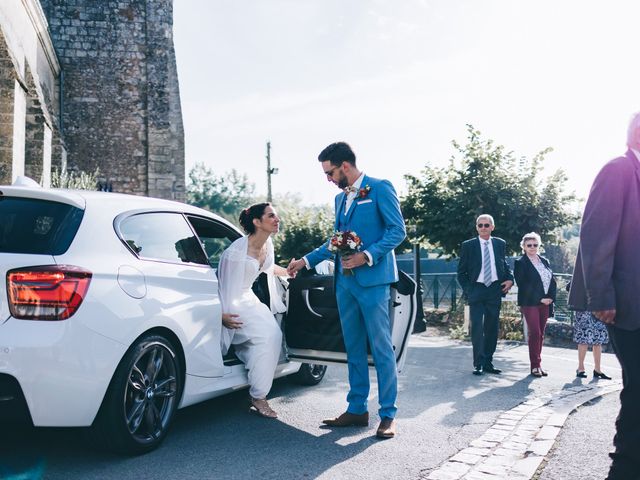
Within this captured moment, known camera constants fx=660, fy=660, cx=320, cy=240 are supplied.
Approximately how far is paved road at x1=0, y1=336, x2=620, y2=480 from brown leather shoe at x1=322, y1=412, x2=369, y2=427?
0.06 metres

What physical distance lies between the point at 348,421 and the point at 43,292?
259cm

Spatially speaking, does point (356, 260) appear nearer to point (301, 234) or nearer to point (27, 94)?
point (27, 94)

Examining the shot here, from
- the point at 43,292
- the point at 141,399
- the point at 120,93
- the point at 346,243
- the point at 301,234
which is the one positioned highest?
the point at 120,93

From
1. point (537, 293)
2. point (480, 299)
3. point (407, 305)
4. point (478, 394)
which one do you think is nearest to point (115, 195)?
point (407, 305)

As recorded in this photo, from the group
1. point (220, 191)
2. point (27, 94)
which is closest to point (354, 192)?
point (27, 94)

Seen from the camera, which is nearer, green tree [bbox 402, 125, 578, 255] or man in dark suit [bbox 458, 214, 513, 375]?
man in dark suit [bbox 458, 214, 513, 375]

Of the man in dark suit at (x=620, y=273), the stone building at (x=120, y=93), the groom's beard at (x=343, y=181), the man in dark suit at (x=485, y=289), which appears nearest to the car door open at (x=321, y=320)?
the groom's beard at (x=343, y=181)

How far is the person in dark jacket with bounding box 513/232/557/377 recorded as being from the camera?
335 inches

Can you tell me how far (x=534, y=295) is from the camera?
8523 mm

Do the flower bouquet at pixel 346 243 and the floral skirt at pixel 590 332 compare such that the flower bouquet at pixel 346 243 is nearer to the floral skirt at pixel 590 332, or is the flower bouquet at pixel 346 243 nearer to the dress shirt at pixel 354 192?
the dress shirt at pixel 354 192

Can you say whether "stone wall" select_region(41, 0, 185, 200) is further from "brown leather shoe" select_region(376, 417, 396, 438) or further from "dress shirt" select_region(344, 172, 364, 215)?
"brown leather shoe" select_region(376, 417, 396, 438)

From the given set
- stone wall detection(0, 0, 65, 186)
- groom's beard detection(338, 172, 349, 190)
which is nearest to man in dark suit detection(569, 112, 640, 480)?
groom's beard detection(338, 172, 349, 190)

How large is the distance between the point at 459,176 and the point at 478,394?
10.0 meters

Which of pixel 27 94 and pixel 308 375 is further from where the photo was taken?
pixel 27 94
